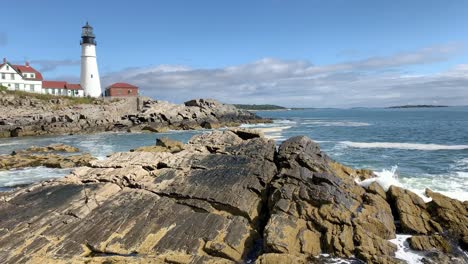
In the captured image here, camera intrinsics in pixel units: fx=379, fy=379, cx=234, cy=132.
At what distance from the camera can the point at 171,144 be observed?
26547 mm

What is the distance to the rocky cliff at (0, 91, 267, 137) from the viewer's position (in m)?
57.3

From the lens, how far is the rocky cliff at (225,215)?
11.5 m

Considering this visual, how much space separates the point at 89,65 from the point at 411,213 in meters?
75.7

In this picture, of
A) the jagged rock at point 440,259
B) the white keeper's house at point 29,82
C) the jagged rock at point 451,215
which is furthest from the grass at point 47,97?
the jagged rock at point 440,259

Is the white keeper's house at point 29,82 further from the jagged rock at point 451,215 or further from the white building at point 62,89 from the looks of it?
the jagged rock at point 451,215

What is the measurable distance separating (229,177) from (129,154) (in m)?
6.02

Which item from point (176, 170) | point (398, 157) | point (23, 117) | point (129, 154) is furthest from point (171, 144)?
point (23, 117)

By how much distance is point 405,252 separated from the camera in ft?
38.1

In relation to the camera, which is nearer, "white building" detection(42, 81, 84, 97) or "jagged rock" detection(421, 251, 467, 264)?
"jagged rock" detection(421, 251, 467, 264)

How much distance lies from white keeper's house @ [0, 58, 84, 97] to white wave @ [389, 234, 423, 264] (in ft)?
246

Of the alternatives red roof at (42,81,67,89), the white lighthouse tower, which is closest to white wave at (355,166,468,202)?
the white lighthouse tower

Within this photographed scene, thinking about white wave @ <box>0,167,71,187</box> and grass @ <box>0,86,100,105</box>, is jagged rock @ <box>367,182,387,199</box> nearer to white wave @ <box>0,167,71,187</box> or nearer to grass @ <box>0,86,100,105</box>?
white wave @ <box>0,167,71,187</box>

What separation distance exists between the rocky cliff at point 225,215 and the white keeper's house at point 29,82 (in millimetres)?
66711

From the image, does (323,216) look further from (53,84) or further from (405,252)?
(53,84)
